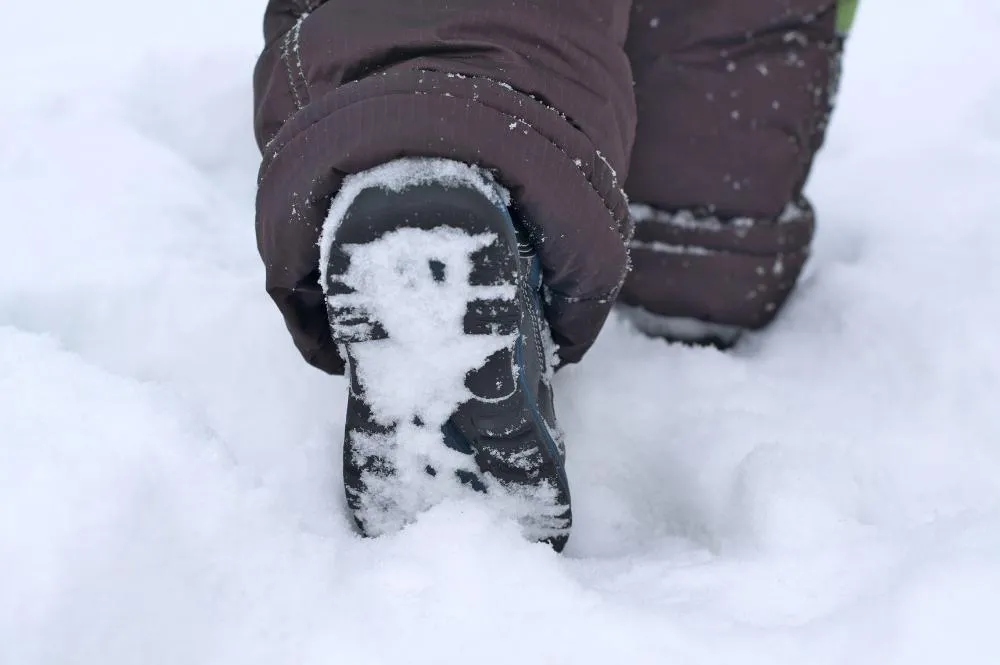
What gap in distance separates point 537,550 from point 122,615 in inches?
11.3

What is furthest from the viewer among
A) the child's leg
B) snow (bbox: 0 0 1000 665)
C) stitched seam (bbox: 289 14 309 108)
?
the child's leg

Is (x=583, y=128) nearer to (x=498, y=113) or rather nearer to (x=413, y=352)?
(x=498, y=113)

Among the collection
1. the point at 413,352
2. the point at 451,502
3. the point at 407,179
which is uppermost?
the point at 407,179

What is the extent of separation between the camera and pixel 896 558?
58cm

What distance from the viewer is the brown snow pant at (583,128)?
57 cm

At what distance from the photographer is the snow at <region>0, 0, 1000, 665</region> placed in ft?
1.69

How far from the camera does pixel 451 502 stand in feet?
2.10

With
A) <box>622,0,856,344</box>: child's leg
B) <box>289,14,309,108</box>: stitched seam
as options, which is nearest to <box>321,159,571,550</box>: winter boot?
<box>289,14,309,108</box>: stitched seam

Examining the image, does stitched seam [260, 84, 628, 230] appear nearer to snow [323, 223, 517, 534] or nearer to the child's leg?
snow [323, 223, 517, 534]

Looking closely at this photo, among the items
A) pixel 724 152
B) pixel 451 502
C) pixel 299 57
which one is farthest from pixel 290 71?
pixel 724 152

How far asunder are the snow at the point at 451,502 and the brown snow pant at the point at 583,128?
0.11 m

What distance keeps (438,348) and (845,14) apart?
0.70m

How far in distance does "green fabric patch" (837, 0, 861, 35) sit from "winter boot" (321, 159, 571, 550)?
57 cm

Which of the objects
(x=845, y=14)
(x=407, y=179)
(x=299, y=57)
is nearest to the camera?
(x=407, y=179)
